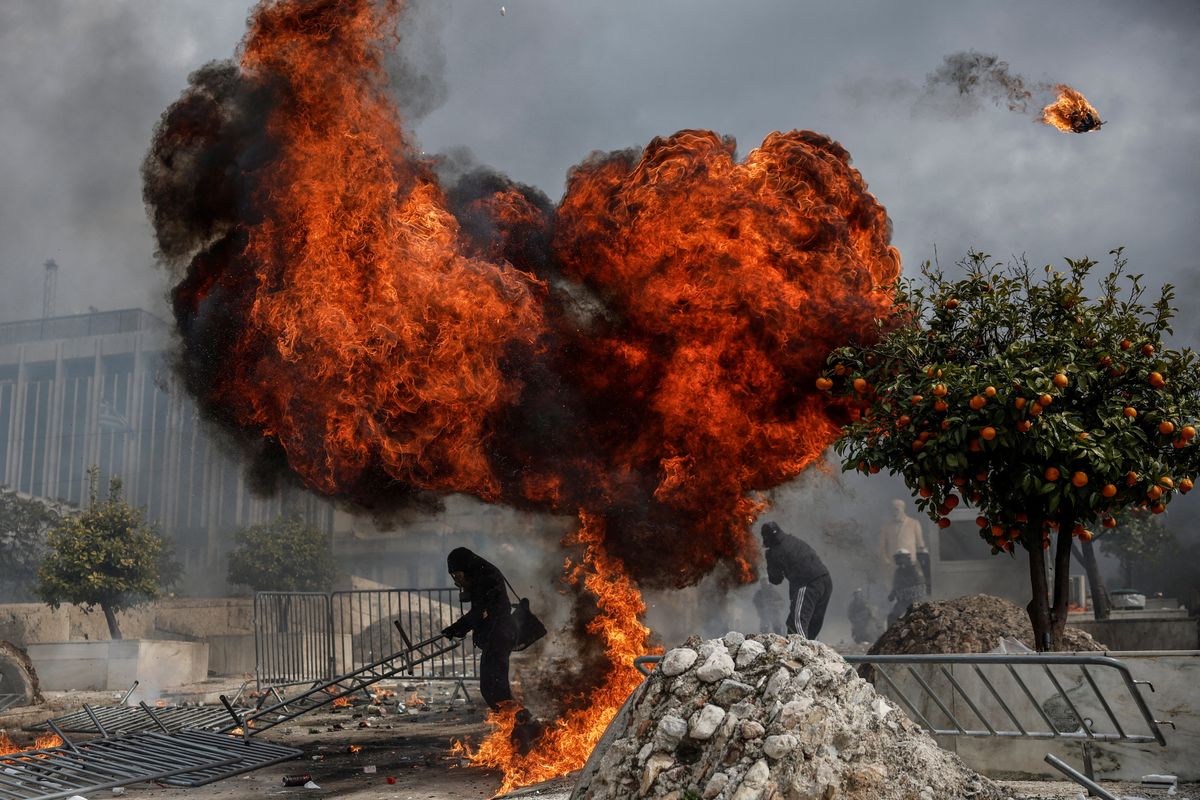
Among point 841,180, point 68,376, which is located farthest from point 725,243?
point 68,376

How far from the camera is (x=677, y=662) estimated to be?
205 inches

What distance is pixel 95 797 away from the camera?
299 inches

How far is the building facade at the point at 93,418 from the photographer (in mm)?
52594

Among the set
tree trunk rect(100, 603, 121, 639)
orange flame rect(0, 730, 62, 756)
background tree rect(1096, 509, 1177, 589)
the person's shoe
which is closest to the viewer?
the person's shoe

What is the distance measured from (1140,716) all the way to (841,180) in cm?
496

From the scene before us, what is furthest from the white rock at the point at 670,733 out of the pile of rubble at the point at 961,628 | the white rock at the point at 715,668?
the pile of rubble at the point at 961,628

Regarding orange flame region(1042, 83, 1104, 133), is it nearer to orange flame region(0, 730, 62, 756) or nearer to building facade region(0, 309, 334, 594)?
orange flame region(0, 730, 62, 756)

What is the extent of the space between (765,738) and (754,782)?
0.79 ft

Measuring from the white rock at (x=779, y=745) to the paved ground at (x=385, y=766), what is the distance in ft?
5.25

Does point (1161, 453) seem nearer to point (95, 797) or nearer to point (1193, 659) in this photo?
point (1193, 659)

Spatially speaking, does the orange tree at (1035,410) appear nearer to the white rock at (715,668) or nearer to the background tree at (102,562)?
the white rock at (715,668)

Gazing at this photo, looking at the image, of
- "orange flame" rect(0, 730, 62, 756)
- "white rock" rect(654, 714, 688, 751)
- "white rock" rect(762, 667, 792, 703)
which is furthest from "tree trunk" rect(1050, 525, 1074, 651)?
"orange flame" rect(0, 730, 62, 756)

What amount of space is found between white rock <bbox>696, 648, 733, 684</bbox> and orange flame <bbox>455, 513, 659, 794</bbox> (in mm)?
2983

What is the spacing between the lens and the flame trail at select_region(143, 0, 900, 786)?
8617 mm
